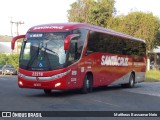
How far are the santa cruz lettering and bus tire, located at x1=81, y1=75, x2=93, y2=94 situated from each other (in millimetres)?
1828

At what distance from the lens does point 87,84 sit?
2152 centimetres

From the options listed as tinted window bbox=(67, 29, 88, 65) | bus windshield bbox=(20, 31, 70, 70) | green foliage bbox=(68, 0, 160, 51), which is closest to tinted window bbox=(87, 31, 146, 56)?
tinted window bbox=(67, 29, 88, 65)

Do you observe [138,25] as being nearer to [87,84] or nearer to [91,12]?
[91,12]

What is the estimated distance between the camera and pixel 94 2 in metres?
67.9

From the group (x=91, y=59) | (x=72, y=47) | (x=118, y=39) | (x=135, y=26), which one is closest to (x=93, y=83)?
(x=91, y=59)


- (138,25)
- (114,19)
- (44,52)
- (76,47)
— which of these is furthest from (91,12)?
(44,52)

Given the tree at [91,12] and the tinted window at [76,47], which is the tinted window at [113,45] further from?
the tree at [91,12]

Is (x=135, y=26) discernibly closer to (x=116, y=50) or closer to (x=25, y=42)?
(x=116, y=50)

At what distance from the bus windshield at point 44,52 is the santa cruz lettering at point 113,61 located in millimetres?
4611

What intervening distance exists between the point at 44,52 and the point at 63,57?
871 millimetres

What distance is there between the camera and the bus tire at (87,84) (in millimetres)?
21109

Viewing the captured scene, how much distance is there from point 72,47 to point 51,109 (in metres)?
5.75

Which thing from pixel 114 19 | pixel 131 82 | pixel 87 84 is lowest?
A: pixel 131 82

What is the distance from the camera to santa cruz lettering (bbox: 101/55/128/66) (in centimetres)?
2369
